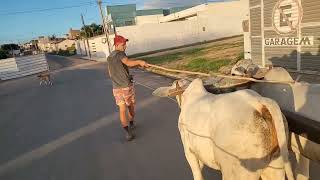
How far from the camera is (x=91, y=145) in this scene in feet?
21.3

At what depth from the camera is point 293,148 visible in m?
3.41

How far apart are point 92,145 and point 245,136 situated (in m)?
4.33

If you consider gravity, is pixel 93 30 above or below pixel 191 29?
above

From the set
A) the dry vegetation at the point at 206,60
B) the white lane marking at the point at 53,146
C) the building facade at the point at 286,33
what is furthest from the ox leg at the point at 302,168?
the dry vegetation at the point at 206,60

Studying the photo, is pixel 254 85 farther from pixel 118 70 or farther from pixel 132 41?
pixel 132 41

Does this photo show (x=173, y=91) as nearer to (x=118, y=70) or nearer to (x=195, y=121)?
(x=195, y=121)

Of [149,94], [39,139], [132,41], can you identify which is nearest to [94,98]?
[149,94]

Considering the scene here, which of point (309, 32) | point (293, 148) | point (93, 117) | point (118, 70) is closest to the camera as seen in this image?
point (293, 148)

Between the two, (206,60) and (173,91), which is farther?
(206,60)

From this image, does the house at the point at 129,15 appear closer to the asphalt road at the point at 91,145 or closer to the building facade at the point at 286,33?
the building facade at the point at 286,33

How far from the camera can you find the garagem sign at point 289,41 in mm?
10152

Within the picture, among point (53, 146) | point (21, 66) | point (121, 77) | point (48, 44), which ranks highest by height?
point (121, 77)

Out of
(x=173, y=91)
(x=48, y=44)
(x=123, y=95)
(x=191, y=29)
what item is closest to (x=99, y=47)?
(x=191, y=29)

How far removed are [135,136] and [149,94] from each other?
4.48m
